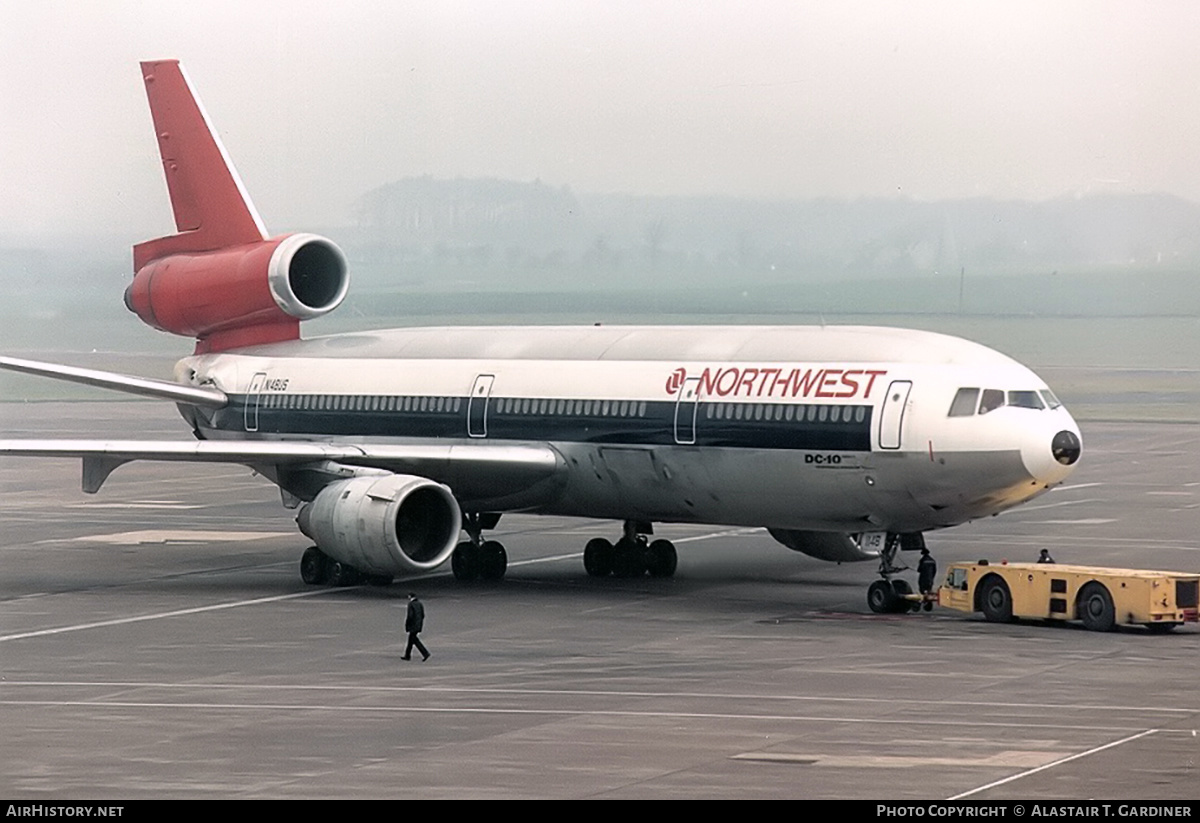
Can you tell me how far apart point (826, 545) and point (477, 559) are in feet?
19.3

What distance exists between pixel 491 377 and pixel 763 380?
19.1 feet

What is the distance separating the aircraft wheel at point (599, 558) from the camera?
39312 mm

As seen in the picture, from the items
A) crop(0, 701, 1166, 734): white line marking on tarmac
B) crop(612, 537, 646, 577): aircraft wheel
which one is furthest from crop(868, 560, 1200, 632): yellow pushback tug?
crop(0, 701, 1166, 734): white line marking on tarmac

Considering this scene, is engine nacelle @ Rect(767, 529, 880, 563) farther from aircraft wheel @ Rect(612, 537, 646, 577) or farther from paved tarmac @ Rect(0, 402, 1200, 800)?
aircraft wheel @ Rect(612, 537, 646, 577)

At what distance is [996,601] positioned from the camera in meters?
33.0

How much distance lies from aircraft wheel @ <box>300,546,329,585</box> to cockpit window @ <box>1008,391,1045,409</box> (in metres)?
11.8

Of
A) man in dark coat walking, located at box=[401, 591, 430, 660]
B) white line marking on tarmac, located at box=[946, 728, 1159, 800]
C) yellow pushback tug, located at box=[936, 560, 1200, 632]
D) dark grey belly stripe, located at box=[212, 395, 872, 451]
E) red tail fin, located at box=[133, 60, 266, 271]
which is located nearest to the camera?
white line marking on tarmac, located at box=[946, 728, 1159, 800]

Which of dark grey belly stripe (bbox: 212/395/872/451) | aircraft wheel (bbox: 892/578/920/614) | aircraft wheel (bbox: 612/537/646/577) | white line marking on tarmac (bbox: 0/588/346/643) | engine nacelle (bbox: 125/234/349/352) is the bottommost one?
white line marking on tarmac (bbox: 0/588/346/643)

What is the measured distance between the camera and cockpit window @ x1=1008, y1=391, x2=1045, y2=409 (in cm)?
3300

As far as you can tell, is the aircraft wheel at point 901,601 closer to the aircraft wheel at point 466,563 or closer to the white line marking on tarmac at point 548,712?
the aircraft wheel at point 466,563

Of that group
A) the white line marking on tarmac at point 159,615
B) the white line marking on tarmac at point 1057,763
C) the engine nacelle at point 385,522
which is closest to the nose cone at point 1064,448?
the white line marking on tarmac at point 1057,763

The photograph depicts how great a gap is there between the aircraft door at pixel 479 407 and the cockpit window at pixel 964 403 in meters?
8.98

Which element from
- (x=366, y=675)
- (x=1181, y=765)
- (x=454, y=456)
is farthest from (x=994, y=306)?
(x=1181, y=765)

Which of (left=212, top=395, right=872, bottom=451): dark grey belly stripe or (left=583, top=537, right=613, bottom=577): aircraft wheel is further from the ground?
(left=212, top=395, right=872, bottom=451): dark grey belly stripe
